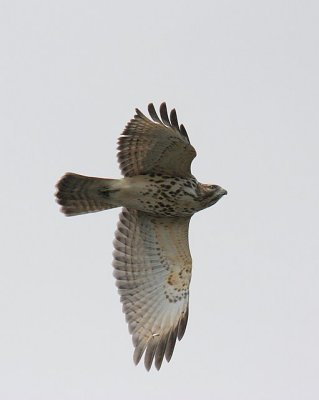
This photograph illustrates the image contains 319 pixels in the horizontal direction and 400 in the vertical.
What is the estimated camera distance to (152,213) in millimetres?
14125

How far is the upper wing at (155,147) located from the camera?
42.2ft

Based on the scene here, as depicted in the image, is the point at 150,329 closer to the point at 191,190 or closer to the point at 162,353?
the point at 162,353

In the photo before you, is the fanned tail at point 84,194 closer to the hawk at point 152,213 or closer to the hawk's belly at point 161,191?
the hawk at point 152,213

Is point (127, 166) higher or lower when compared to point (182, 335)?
higher

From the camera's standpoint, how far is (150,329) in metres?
14.0

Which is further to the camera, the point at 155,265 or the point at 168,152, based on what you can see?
the point at 155,265

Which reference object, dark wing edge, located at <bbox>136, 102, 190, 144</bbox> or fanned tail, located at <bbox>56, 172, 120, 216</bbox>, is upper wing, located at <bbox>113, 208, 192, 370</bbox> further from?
dark wing edge, located at <bbox>136, 102, 190, 144</bbox>

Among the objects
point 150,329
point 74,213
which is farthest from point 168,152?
point 150,329

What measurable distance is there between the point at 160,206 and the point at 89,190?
98cm

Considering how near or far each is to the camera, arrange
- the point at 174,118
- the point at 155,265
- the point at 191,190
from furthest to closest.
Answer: the point at 155,265 → the point at 191,190 → the point at 174,118

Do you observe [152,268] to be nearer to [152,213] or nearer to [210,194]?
[152,213]

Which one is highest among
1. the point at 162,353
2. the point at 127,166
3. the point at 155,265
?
the point at 127,166

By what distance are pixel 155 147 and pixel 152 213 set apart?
1231 mm

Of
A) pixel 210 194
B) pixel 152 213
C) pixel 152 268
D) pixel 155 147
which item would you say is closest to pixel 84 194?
pixel 152 213
